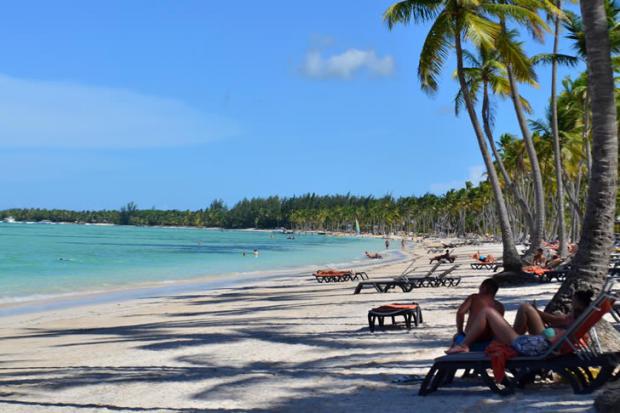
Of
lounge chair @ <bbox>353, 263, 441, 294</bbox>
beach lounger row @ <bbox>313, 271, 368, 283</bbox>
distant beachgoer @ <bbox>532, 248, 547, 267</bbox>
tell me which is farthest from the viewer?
beach lounger row @ <bbox>313, 271, 368, 283</bbox>

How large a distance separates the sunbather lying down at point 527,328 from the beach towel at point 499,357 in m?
0.07

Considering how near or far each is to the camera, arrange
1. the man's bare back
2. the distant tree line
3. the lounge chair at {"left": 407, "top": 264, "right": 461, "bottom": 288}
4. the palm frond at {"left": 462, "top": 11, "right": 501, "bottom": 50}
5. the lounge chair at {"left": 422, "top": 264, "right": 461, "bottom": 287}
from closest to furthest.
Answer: the man's bare back
the palm frond at {"left": 462, "top": 11, "right": 501, "bottom": 50}
the lounge chair at {"left": 407, "top": 264, "right": 461, "bottom": 288}
the lounge chair at {"left": 422, "top": 264, "right": 461, "bottom": 287}
the distant tree line

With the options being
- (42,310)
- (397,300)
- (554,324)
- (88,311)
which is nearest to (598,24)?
(554,324)

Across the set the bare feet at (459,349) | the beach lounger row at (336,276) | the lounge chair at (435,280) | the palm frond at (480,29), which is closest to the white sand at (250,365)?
the bare feet at (459,349)

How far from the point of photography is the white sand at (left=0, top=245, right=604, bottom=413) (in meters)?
6.21

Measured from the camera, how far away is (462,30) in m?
18.3

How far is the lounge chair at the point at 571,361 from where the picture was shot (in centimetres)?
558

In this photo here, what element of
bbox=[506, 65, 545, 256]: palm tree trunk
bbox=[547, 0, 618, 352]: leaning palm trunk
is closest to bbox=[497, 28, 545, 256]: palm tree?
bbox=[506, 65, 545, 256]: palm tree trunk

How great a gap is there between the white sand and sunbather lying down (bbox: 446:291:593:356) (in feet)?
1.36

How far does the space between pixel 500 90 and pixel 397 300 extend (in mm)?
10849

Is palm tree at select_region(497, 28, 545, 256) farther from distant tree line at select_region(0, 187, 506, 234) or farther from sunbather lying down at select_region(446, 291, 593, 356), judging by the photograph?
distant tree line at select_region(0, 187, 506, 234)

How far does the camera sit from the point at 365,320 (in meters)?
12.2

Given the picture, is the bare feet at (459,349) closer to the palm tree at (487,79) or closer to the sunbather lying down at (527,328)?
the sunbather lying down at (527,328)

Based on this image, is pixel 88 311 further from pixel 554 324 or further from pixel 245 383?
pixel 554 324
